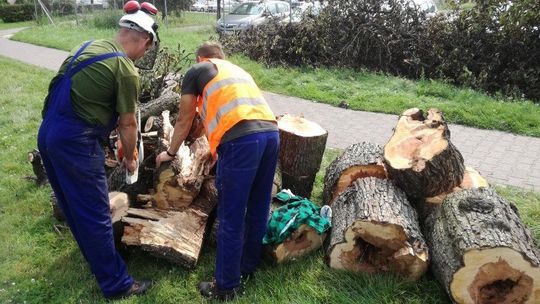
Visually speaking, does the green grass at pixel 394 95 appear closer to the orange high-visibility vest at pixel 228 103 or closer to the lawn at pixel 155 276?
the lawn at pixel 155 276

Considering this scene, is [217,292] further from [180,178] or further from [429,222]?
[429,222]

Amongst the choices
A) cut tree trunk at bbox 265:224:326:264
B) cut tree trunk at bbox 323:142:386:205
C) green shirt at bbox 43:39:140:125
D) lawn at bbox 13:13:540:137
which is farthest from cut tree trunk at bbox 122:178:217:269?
lawn at bbox 13:13:540:137

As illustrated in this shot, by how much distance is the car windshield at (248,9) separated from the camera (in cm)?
1750

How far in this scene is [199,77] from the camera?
3.33m

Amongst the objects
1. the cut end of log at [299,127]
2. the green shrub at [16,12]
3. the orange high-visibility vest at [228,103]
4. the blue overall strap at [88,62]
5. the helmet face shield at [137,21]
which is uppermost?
the helmet face shield at [137,21]

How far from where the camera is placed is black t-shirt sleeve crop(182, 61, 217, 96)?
331 cm

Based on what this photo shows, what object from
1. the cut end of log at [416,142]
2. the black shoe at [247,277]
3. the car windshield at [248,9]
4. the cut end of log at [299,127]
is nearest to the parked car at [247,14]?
the car windshield at [248,9]

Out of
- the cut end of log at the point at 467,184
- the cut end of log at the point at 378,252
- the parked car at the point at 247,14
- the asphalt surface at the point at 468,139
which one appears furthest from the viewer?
the parked car at the point at 247,14

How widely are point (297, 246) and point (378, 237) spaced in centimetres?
74

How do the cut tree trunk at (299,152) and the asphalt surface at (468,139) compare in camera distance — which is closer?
the cut tree trunk at (299,152)

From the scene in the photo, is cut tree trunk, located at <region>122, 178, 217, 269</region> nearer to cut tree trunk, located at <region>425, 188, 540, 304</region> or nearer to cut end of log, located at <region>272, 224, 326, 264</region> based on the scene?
cut end of log, located at <region>272, 224, 326, 264</region>

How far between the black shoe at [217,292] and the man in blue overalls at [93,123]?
0.64 m

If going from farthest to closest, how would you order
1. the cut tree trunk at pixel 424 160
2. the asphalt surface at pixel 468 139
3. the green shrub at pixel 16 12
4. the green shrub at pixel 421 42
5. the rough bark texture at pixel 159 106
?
the green shrub at pixel 16 12, the green shrub at pixel 421 42, the asphalt surface at pixel 468 139, the rough bark texture at pixel 159 106, the cut tree trunk at pixel 424 160

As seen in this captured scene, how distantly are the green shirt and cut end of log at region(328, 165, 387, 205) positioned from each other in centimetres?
213
